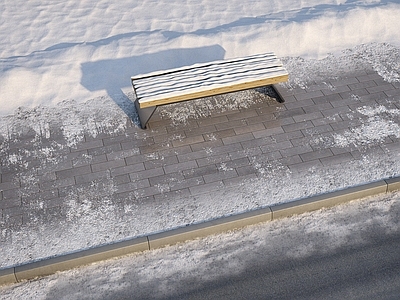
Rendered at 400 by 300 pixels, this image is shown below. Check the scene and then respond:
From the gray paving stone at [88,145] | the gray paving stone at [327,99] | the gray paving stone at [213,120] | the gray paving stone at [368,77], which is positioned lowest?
the gray paving stone at [368,77]

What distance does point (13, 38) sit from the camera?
11.1 metres

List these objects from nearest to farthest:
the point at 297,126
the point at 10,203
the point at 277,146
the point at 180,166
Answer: the point at 10,203, the point at 180,166, the point at 277,146, the point at 297,126

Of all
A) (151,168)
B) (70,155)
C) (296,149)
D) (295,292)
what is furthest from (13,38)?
(295,292)

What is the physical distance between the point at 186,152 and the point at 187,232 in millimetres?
1591

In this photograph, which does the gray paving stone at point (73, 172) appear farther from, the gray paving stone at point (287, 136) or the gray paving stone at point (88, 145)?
the gray paving stone at point (287, 136)

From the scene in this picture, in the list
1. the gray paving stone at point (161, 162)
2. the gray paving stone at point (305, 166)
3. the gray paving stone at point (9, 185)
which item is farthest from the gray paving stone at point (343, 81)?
the gray paving stone at point (9, 185)

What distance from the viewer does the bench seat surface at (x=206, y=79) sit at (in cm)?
864

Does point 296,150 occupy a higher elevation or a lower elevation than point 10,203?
lower

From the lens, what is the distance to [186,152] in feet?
27.8

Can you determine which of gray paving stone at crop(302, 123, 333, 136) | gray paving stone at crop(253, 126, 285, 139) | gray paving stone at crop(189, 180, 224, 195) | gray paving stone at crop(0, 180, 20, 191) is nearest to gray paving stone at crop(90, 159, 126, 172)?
gray paving stone at crop(0, 180, 20, 191)

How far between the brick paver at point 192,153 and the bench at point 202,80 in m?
0.48

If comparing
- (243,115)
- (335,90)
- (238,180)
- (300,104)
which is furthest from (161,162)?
(335,90)

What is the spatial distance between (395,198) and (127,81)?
4.66 meters

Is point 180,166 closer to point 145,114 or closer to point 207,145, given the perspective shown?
point 207,145
